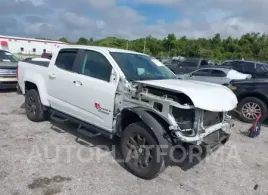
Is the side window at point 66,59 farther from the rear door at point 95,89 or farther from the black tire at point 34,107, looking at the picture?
the black tire at point 34,107

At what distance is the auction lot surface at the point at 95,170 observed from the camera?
12.0 feet

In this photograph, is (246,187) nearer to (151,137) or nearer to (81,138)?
(151,137)

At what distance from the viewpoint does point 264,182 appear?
4074mm

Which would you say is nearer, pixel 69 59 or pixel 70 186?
pixel 70 186

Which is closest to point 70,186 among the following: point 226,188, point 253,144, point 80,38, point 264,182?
point 226,188

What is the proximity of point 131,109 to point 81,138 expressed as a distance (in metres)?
1.97

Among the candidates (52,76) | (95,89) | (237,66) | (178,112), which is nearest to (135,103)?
(178,112)

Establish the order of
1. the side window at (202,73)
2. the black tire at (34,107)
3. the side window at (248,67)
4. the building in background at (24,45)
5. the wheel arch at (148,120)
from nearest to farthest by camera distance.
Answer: the wheel arch at (148,120) → the black tire at (34,107) → the side window at (202,73) → the side window at (248,67) → the building in background at (24,45)

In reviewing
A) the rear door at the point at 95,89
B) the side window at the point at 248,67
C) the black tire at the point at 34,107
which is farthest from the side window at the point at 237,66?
the rear door at the point at 95,89

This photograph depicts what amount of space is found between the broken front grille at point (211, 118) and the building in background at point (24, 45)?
142ft

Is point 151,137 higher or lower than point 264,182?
higher

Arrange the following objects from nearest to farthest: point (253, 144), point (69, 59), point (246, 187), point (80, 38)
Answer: point (246, 187), point (69, 59), point (253, 144), point (80, 38)

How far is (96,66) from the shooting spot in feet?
15.8

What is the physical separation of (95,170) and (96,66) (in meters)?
1.79
